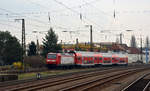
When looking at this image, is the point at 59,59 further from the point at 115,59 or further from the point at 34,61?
the point at 115,59

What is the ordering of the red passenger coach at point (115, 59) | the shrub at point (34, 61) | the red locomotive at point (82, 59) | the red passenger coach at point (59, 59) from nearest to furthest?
the red passenger coach at point (59, 59) → the red locomotive at point (82, 59) → the shrub at point (34, 61) → the red passenger coach at point (115, 59)

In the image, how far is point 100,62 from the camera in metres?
61.4

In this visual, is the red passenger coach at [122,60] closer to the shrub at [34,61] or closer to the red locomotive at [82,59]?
the red locomotive at [82,59]

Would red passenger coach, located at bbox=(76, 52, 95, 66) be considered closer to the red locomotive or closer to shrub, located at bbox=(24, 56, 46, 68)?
the red locomotive

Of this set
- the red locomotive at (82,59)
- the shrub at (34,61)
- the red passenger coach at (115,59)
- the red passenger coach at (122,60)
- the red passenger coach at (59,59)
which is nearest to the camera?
the red passenger coach at (59,59)

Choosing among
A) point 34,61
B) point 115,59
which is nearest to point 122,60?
point 115,59

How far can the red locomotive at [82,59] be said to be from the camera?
46.2m

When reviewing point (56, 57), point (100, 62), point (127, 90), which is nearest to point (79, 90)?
point (127, 90)

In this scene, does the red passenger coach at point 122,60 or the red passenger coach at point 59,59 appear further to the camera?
the red passenger coach at point 122,60

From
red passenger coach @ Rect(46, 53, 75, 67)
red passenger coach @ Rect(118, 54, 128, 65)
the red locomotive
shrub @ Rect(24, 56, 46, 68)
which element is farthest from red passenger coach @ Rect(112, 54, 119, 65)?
shrub @ Rect(24, 56, 46, 68)

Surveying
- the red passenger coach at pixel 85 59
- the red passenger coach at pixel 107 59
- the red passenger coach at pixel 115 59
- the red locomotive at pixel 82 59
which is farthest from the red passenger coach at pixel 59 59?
the red passenger coach at pixel 115 59

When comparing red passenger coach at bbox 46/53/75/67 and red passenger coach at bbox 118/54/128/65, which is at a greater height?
red passenger coach at bbox 46/53/75/67

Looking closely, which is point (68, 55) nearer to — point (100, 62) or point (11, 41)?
point (100, 62)

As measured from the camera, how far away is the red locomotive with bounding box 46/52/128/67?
46250 millimetres
